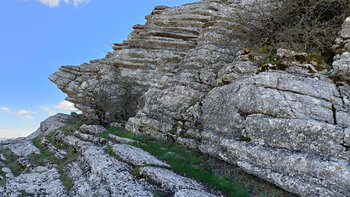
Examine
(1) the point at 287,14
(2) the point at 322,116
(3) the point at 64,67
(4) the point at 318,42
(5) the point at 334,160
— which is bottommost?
(5) the point at 334,160

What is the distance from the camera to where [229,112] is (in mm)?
13195

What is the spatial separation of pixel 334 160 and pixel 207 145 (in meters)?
6.43

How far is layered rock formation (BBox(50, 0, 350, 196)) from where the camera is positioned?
29.9 feet

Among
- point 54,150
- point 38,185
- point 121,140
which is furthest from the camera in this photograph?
point 54,150

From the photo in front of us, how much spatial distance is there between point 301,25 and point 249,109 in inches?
383

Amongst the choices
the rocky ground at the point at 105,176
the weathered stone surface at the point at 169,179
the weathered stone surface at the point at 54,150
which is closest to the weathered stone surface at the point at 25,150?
the weathered stone surface at the point at 54,150

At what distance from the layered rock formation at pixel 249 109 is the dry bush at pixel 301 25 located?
107 cm

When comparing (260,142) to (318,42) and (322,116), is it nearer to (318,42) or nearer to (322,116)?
(322,116)

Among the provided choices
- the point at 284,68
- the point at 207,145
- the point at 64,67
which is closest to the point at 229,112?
the point at 207,145

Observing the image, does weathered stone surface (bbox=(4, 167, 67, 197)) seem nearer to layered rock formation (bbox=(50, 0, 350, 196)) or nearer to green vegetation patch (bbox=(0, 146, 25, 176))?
green vegetation patch (bbox=(0, 146, 25, 176))

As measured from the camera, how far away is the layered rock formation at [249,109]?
358 inches

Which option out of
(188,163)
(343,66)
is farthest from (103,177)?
(343,66)

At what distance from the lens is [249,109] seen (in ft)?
38.9

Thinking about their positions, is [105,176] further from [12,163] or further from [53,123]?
[53,123]
